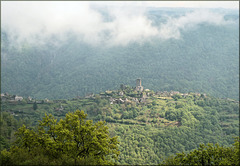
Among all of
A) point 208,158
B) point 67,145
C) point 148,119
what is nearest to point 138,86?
point 148,119

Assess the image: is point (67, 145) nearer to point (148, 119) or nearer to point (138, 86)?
point (148, 119)

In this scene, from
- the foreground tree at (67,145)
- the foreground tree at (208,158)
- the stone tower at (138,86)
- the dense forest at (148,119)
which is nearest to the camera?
the foreground tree at (67,145)

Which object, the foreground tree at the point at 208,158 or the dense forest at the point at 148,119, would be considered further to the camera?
the dense forest at the point at 148,119

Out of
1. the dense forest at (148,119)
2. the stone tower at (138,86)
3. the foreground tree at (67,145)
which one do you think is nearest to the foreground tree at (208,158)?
the foreground tree at (67,145)

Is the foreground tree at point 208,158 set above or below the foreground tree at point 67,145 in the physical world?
below

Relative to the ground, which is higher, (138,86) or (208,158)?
(138,86)

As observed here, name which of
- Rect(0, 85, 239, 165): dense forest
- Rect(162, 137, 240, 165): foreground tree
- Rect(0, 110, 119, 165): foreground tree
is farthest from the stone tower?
Rect(0, 110, 119, 165): foreground tree

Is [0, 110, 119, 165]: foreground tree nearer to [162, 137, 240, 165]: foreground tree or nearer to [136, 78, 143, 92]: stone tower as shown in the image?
[162, 137, 240, 165]: foreground tree

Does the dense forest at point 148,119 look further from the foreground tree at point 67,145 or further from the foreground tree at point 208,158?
the foreground tree at point 67,145
